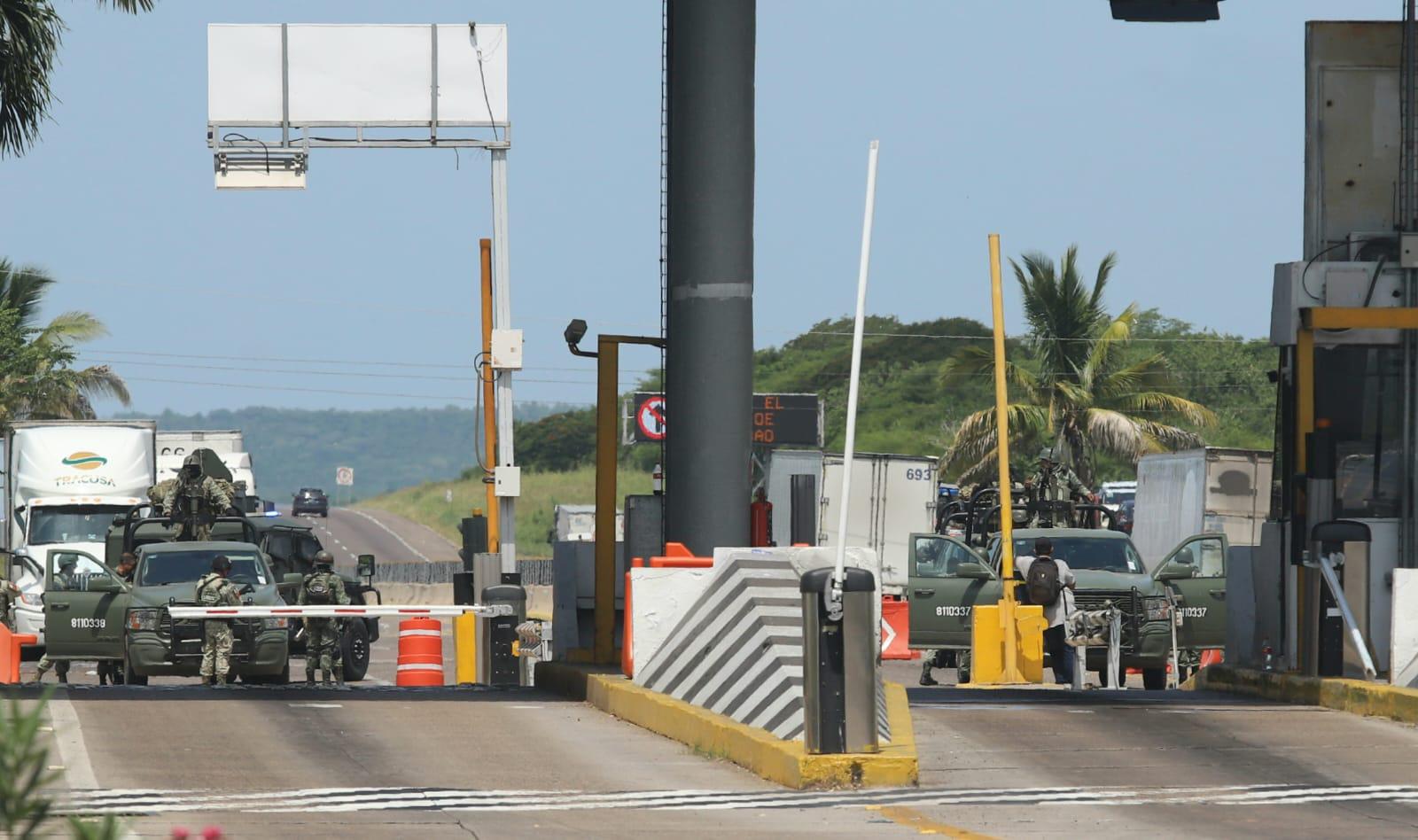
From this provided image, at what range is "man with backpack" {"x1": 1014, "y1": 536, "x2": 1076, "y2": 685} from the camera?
21.6 m

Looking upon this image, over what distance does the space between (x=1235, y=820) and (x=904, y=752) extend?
1884mm

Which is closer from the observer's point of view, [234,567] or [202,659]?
[202,659]

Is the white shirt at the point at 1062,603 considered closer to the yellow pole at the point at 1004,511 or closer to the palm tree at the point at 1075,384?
the yellow pole at the point at 1004,511

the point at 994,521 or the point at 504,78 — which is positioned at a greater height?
the point at 504,78

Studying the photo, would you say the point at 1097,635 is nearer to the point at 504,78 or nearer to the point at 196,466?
the point at 196,466

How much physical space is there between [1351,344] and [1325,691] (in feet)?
10.1

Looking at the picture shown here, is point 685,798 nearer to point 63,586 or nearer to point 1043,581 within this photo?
point 1043,581

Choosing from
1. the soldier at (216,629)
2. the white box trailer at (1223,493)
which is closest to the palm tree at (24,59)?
the soldier at (216,629)

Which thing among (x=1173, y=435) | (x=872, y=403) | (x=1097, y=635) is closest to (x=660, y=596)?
(x=1097, y=635)

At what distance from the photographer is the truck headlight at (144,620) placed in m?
22.4

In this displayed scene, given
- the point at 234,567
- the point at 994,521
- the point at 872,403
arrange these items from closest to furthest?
the point at 234,567 → the point at 994,521 → the point at 872,403

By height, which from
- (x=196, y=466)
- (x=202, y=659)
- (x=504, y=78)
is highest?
(x=504, y=78)

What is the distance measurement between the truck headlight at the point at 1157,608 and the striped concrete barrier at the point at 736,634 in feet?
31.3

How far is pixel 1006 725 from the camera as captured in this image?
14.2m
